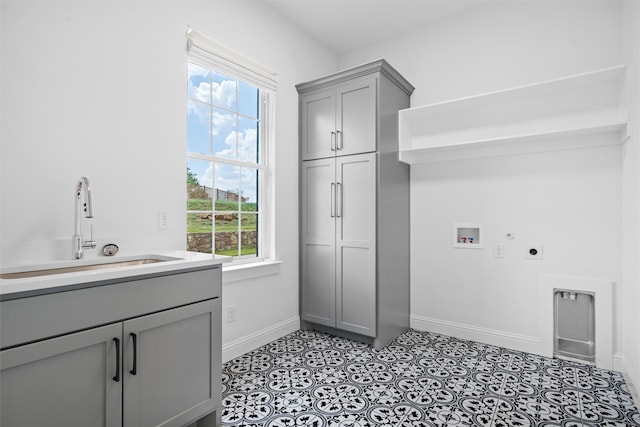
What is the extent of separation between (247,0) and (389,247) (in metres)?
2.38

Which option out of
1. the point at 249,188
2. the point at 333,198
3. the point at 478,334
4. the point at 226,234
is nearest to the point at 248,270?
the point at 226,234

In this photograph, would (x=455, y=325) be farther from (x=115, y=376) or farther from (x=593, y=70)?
(x=115, y=376)

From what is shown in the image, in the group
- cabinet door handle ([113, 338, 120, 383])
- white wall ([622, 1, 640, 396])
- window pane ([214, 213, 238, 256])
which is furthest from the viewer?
window pane ([214, 213, 238, 256])

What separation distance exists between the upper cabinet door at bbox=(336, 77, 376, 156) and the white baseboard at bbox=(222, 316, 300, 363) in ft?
5.41

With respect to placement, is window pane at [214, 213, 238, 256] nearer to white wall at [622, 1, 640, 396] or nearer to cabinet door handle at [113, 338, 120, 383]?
cabinet door handle at [113, 338, 120, 383]

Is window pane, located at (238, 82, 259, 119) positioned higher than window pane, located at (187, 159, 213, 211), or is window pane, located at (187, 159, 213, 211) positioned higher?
window pane, located at (238, 82, 259, 119)

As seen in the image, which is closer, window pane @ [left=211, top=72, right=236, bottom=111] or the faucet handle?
the faucet handle

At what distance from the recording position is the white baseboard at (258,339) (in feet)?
8.52

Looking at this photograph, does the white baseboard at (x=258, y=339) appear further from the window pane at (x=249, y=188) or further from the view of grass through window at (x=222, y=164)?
the window pane at (x=249, y=188)

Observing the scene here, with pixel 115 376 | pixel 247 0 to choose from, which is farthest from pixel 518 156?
pixel 115 376

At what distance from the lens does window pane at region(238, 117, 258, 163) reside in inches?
113

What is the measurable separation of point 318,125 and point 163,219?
5.43ft

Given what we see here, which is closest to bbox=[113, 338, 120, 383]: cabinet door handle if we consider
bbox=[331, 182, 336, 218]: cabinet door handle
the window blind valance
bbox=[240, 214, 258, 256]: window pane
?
bbox=[240, 214, 258, 256]: window pane

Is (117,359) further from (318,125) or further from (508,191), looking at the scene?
(508,191)
